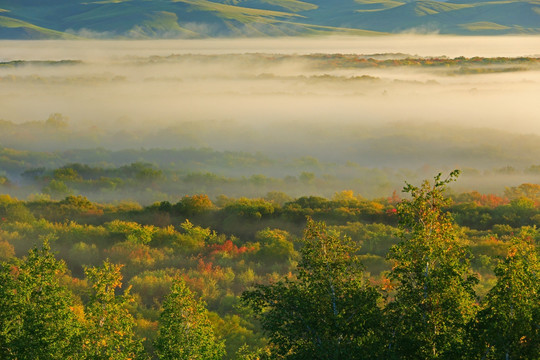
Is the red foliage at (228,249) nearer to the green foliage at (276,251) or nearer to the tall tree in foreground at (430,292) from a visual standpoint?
the green foliage at (276,251)

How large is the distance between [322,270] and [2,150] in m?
199

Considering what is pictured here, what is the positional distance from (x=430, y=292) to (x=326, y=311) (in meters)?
2.60

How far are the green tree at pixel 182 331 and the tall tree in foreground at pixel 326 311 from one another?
6.99 ft

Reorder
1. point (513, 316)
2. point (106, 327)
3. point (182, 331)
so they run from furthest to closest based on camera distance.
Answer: point (182, 331)
point (106, 327)
point (513, 316)

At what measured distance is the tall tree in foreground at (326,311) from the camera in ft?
50.4

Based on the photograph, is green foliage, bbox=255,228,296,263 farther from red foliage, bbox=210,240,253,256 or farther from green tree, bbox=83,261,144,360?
green tree, bbox=83,261,144,360

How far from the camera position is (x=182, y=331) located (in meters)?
17.8

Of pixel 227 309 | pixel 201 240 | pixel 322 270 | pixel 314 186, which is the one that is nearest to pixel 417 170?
pixel 314 186

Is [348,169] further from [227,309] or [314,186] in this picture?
[227,309]

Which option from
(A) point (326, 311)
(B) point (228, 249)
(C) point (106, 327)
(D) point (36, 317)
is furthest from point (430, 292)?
(B) point (228, 249)

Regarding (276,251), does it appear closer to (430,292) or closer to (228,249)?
(228,249)

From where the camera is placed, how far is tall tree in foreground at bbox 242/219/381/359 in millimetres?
15359

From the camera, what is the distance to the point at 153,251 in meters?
52.8

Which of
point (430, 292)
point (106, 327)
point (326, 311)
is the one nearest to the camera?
point (430, 292)
